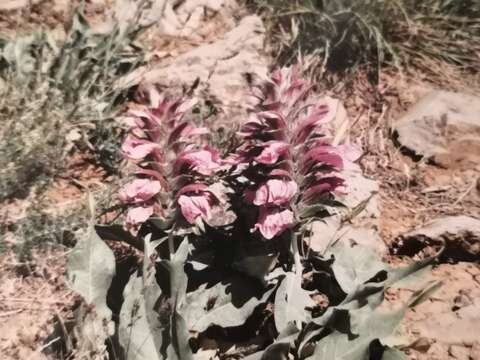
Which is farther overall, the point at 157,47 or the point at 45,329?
the point at 157,47

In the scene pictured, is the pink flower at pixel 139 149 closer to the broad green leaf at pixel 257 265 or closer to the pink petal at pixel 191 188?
the pink petal at pixel 191 188

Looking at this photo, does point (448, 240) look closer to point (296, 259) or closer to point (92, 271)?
Result: point (296, 259)

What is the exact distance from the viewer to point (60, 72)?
3.29m

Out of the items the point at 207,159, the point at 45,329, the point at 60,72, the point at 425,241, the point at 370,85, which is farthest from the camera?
the point at 370,85

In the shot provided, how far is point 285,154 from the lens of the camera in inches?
77.9

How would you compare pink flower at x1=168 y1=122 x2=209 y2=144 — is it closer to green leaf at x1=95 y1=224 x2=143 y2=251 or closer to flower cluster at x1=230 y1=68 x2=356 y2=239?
flower cluster at x1=230 y1=68 x2=356 y2=239

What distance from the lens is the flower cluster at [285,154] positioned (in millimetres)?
1947

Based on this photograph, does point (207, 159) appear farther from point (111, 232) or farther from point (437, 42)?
point (437, 42)

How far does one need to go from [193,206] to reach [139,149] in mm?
244

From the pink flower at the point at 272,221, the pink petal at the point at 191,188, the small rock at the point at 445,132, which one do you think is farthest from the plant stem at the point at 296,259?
the small rock at the point at 445,132

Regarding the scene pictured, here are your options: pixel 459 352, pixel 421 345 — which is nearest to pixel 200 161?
pixel 421 345

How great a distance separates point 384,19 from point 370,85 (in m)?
0.45

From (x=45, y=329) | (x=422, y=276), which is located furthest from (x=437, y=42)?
(x=45, y=329)

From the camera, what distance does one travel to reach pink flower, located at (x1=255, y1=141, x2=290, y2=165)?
75.0 inches
